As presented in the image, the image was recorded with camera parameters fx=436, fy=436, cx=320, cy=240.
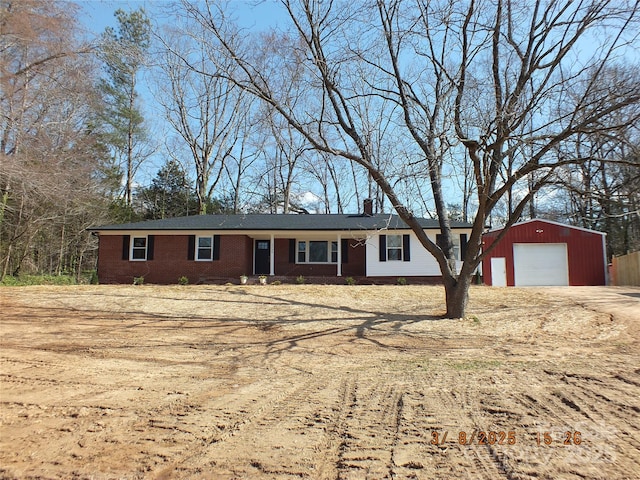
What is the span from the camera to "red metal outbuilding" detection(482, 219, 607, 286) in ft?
68.8

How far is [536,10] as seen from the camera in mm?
9680

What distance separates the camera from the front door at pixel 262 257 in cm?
2119

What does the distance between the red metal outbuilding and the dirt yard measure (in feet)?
33.9

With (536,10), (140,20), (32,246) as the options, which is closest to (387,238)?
(536,10)

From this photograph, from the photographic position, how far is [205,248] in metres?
20.0

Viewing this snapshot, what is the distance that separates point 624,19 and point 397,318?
8002 mm

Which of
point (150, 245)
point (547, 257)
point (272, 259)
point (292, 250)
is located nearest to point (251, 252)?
point (272, 259)

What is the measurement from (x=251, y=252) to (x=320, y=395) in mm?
16331

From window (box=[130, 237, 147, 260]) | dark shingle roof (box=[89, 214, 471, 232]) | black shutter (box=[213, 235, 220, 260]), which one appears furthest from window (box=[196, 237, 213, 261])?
window (box=[130, 237, 147, 260])

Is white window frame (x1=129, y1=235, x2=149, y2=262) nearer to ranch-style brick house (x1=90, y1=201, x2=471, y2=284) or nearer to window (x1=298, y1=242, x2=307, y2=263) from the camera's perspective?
ranch-style brick house (x1=90, y1=201, x2=471, y2=284)

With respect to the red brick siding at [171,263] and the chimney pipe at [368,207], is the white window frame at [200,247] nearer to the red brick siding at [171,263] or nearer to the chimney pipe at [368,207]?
the red brick siding at [171,263]

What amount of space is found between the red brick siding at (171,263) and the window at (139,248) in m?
→ 0.32

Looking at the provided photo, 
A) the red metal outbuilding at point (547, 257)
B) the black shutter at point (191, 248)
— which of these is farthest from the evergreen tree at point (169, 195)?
the red metal outbuilding at point (547, 257)

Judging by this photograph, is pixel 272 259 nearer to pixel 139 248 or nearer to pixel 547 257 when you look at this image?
pixel 139 248
